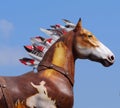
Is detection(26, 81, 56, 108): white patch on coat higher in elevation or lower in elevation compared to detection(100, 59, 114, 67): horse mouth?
lower

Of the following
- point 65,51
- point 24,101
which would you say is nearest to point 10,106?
point 24,101

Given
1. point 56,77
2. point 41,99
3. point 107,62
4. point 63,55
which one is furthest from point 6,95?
point 107,62

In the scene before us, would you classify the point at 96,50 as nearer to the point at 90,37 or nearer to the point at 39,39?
the point at 90,37

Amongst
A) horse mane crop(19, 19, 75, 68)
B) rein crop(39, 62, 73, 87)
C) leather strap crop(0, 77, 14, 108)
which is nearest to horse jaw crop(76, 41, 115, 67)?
rein crop(39, 62, 73, 87)

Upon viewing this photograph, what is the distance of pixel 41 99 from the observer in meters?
5.03

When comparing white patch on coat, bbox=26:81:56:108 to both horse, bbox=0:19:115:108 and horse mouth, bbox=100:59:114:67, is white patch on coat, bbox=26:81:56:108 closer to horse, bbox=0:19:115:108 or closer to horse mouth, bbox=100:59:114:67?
horse, bbox=0:19:115:108

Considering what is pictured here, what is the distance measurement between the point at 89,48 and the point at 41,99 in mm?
896

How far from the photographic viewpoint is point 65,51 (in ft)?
17.7

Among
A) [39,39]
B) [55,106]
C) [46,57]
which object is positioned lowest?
[55,106]

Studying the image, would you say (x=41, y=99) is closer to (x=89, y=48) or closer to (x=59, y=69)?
(x=59, y=69)

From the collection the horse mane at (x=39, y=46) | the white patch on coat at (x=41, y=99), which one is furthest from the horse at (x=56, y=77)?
the horse mane at (x=39, y=46)

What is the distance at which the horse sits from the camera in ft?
16.3

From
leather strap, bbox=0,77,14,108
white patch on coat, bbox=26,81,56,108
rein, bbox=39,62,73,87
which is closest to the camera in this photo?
leather strap, bbox=0,77,14,108

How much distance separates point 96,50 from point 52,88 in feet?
2.56
